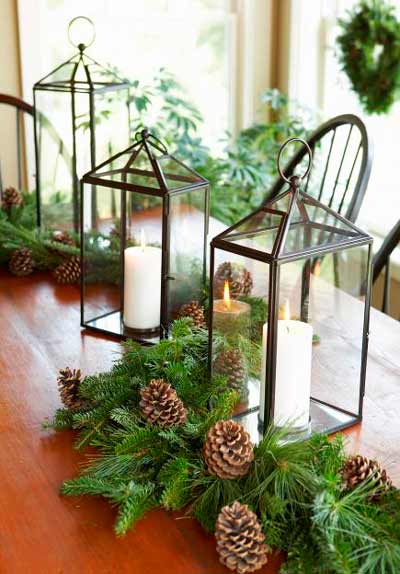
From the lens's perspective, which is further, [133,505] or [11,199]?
[11,199]

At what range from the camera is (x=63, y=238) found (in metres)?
2.23

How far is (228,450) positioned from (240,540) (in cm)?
13

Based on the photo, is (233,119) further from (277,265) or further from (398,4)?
(277,265)

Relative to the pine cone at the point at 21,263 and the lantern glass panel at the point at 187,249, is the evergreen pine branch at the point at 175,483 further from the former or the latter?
the pine cone at the point at 21,263

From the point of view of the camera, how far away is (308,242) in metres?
1.28

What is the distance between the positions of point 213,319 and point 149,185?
0.42 m

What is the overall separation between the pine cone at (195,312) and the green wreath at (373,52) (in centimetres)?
190

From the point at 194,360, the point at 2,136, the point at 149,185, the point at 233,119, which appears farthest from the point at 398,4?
the point at 194,360

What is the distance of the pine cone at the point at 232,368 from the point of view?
4.43 feet

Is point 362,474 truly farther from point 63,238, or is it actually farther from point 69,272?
point 63,238

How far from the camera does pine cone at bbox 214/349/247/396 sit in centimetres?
135

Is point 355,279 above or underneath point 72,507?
above

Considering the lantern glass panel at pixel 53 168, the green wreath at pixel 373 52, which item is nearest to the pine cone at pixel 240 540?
the lantern glass panel at pixel 53 168

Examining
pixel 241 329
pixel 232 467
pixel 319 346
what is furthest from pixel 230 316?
pixel 232 467
